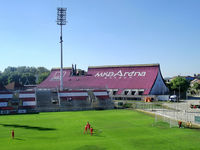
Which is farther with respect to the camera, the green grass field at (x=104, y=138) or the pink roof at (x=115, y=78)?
the pink roof at (x=115, y=78)

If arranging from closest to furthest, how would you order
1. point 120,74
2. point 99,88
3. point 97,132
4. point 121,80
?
1. point 97,132
2. point 99,88
3. point 121,80
4. point 120,74

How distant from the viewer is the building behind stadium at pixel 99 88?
6544cm

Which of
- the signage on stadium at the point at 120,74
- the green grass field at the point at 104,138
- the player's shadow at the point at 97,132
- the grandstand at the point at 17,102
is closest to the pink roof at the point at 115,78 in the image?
the signage on stadium at the point at 120,74

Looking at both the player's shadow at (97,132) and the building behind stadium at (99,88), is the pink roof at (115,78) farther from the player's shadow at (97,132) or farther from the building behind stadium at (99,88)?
the player's shadow at (97,132)

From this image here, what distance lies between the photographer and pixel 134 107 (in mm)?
64438

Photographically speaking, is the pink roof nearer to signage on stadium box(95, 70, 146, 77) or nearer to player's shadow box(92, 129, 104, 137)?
signage on stadium box(95, 70, 146, 77)

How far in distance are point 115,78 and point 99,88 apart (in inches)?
469

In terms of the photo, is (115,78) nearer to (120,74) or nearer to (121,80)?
(120,74)

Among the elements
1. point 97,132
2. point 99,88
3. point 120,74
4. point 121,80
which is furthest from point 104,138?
point 120,74

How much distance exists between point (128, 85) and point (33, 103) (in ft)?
124

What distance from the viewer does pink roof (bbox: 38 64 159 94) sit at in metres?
85.8

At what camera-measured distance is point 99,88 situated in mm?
84000

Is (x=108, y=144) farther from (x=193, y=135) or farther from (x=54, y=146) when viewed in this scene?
(x=193, y=135)

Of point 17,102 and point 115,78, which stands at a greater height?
point 115,78
